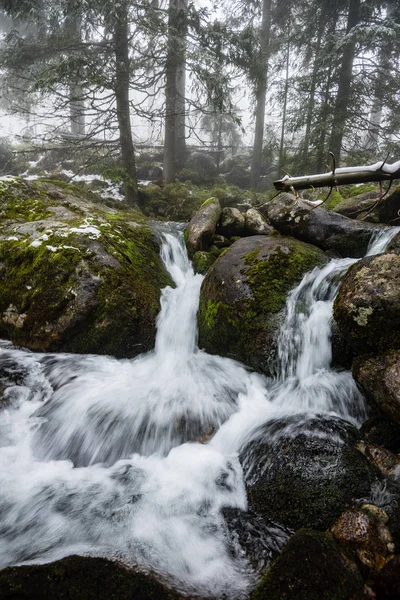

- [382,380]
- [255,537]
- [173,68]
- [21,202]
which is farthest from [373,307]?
[173,68]

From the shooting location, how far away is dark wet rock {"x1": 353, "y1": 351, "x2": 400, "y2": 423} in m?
2.87

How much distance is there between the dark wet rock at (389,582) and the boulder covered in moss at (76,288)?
12.6 ft

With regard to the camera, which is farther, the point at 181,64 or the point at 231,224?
the point at 181,64

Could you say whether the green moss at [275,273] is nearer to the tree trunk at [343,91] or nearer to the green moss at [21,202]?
the green moss at [21,202]

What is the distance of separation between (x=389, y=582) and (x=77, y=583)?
1727 mm

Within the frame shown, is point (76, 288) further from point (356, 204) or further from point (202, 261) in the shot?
point (356, 204)

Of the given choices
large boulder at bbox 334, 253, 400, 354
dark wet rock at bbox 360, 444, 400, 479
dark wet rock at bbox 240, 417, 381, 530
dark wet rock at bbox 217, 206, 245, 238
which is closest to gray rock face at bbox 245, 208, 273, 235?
dark wet rock at bbox 217, 206, 245, 238

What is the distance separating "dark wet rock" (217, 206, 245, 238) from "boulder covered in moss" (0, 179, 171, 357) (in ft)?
6.67

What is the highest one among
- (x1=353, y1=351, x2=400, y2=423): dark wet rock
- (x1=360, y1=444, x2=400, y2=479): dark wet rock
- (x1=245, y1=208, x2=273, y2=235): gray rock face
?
(x1=245, y1=208, x2=273, y2=235): gray rock face

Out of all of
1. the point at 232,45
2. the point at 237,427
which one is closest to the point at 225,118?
the point at 232,45

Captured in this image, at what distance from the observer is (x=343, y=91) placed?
12.0 meters

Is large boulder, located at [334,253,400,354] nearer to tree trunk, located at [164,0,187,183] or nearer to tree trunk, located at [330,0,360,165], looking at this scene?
tree trunk, located at [164,0,187,183]

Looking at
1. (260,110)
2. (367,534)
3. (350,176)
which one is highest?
(260,110)

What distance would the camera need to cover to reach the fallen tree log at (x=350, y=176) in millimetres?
2783
